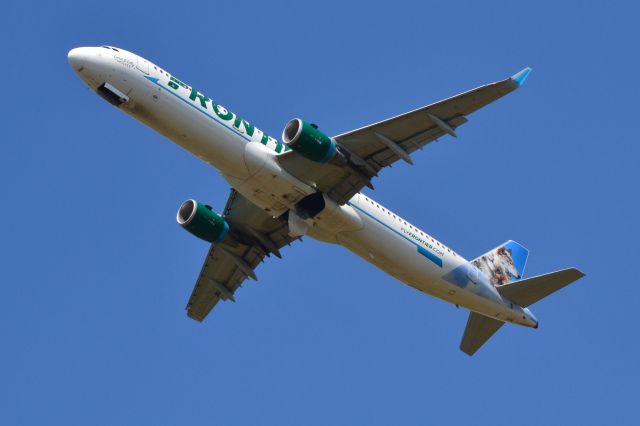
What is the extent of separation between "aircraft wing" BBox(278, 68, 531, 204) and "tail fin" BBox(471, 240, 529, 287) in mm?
10371

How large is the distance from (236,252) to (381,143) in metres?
12.6

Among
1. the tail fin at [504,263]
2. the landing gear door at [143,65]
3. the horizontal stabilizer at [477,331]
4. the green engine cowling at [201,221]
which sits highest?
the tail fin at [504,263]

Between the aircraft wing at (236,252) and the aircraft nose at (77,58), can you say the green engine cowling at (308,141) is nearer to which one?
the aircraft wing at (236,252)

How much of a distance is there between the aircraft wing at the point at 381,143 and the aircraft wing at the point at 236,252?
16.1ft

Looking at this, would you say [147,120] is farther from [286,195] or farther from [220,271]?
[220,271]

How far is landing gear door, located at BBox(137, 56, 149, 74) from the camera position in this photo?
151 ft

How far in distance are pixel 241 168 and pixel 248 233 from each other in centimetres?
843

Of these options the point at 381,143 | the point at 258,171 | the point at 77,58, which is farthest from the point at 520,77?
the point at 77,58

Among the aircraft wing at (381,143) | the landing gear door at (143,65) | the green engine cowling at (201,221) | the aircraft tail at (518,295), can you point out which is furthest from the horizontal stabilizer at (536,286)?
the landing gear door at (143,65)

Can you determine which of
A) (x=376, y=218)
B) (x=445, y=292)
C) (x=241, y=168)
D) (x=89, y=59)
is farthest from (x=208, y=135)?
(x=445, y=292)

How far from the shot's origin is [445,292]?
51719 mm

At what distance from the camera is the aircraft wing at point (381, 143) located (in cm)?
4494

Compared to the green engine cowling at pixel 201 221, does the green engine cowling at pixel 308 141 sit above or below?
above

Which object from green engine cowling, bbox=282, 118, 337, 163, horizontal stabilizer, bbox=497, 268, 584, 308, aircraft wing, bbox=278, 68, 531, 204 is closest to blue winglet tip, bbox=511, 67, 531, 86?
aircraft wing, bbox=278, 68, 531, 204
